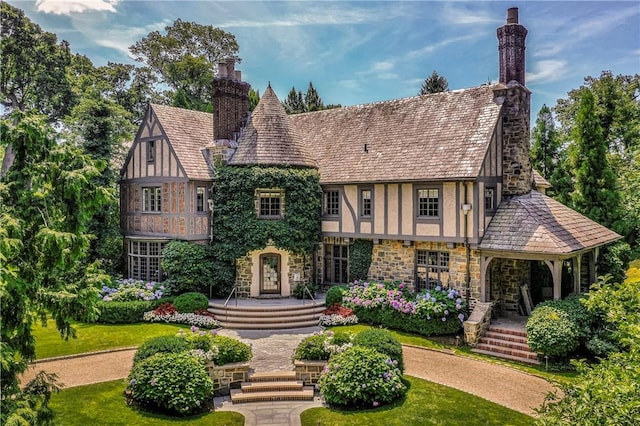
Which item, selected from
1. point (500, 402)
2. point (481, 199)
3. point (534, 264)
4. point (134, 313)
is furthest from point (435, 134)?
point (134, 313)

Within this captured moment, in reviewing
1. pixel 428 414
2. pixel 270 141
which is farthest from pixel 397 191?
pixel 428 414

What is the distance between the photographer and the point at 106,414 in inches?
400

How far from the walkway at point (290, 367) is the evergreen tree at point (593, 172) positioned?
13176mm

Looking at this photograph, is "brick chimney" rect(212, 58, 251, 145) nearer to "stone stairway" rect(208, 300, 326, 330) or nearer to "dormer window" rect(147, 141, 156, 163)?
"dormer window" rect(147, 141, 156, 163)

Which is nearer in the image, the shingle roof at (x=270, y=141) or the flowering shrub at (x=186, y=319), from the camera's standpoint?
the flowering shrub at (x=186, y=319)

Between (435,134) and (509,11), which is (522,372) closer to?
(435,134)

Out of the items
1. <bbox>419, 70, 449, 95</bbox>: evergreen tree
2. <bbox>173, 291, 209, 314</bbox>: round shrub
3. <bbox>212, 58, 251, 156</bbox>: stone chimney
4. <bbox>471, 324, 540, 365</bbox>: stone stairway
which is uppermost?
<bbox>419, 70, 449, 95</bbox>: evergreen tree

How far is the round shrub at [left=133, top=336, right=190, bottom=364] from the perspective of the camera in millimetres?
11492

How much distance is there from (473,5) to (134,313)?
1621 centimetres

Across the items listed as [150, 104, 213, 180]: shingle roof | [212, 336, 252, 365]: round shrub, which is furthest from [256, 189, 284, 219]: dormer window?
[212, 336, 252, 365]: round shrub

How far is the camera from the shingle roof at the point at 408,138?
57.2ft

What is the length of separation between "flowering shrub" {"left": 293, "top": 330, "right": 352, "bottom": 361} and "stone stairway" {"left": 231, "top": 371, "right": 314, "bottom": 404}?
2.04ft

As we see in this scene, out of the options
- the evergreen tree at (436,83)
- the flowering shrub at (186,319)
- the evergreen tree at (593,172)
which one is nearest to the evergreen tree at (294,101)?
the evergreen tree at (436,83)

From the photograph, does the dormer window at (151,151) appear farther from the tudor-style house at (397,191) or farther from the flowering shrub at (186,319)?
the flowering shrub at (186,319)
